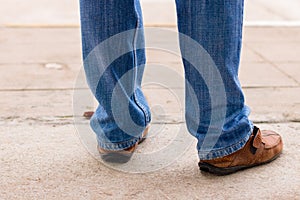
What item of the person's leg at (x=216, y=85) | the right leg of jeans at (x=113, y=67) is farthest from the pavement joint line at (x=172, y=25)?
the person's leg at (x=216, y=85)

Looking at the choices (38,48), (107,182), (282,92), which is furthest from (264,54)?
(107,182)

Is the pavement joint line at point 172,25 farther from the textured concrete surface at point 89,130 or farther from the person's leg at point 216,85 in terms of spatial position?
the person's leg at point 216,85

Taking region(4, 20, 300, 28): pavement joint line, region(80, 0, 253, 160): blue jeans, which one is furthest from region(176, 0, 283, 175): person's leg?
region(4, 20, 300, 28): pavement joint line

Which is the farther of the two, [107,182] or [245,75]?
[245,75]

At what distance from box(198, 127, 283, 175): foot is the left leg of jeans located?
0.03 m

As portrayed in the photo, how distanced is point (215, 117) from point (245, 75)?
1.54 m

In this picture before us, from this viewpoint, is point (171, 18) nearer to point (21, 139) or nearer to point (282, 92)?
point (282, 92)

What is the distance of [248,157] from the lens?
6.41 feet

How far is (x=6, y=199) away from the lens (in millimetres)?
1768

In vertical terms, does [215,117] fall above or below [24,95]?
above

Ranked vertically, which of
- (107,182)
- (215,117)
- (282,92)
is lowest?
(282,92)

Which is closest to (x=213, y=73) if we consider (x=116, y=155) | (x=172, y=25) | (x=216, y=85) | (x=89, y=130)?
(x=216, y=85)

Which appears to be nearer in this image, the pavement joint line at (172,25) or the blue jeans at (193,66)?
the blue jeans at (193,66)

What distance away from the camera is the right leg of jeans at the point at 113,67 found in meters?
1.82
